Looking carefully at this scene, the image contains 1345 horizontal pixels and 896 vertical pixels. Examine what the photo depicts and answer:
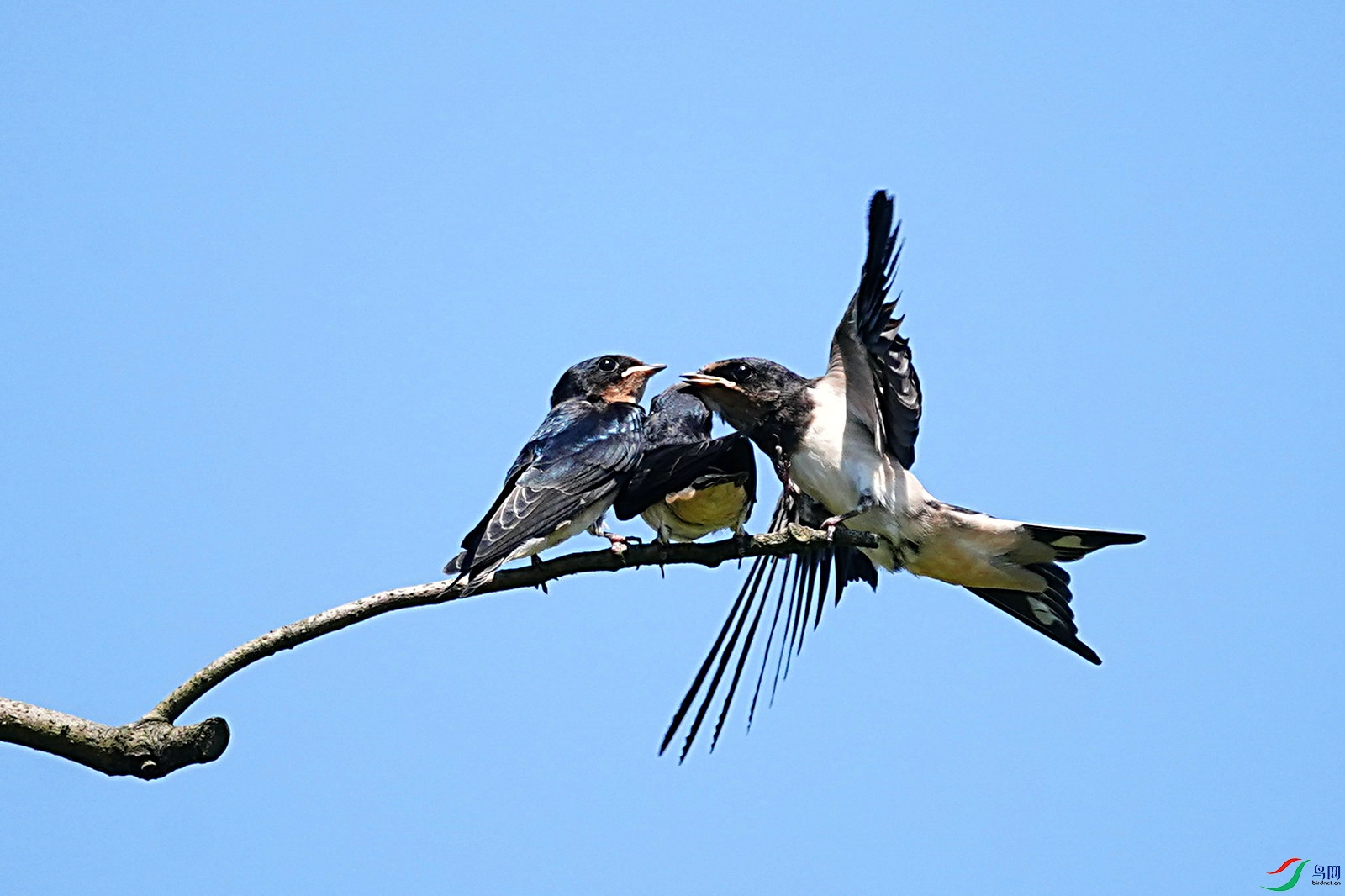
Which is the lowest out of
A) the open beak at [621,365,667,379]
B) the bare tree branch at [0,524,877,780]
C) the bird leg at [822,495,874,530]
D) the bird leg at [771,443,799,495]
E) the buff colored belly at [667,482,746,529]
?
the bare tree branch at [0,524,877,780]

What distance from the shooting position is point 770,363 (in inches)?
265

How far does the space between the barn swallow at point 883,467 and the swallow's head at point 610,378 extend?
4.03 feet

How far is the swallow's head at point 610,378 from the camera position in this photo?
8008 mm

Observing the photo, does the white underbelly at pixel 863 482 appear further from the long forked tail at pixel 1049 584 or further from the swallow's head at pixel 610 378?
the swallow's head at pixel 610 378

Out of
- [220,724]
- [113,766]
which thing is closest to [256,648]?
[220,724]

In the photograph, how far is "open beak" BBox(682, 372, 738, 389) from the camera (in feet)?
22.1

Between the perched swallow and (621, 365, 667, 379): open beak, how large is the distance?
0.50 meters

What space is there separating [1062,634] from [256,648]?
162 inches

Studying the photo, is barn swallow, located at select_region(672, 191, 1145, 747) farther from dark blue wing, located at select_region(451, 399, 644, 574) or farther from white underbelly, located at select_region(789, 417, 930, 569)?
dark blue wing, located at select_region(451, 399, 644, 574)

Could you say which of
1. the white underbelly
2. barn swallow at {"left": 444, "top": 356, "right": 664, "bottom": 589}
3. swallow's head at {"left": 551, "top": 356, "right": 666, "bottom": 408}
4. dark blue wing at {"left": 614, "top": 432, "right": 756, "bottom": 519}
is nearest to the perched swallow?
dark blue wing at {"left": 614, "top": 432, "right": 756, "bottom": 519}

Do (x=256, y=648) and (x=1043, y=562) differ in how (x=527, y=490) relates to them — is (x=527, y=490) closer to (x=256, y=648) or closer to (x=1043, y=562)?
(x=256, y=648)

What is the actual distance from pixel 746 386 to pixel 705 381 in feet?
0.73

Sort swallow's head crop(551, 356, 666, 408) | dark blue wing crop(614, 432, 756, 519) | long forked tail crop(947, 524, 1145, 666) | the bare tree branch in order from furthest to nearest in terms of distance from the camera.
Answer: swallow's head crop(551, 356, 666, 408) → dark blue wing crop(614, 432, 756, 519) → long forked tail crop(947, 524, 1145, 666) → the bare tree branch

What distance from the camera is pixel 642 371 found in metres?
8.02
